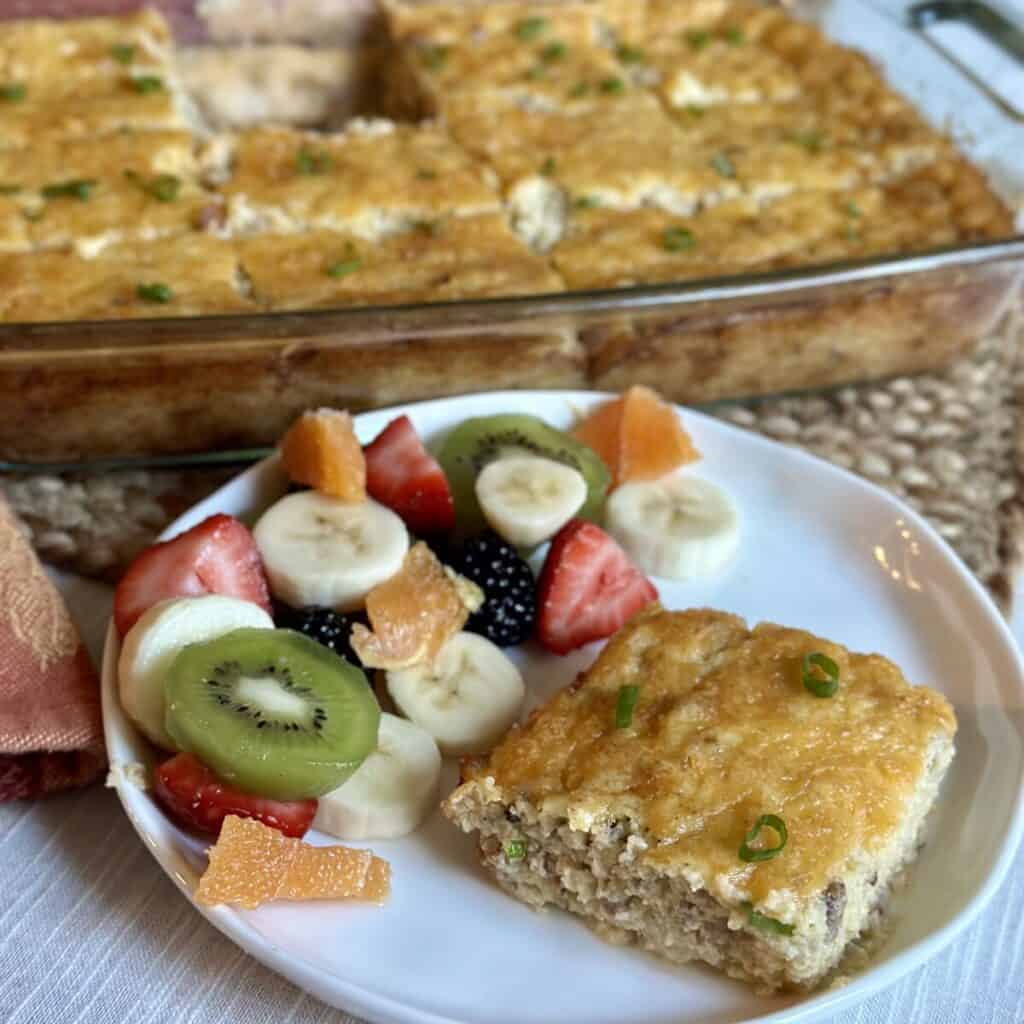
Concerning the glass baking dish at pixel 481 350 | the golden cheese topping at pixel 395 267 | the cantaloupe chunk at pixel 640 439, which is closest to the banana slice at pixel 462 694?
the cantaloupe chunk at pixel 640 439

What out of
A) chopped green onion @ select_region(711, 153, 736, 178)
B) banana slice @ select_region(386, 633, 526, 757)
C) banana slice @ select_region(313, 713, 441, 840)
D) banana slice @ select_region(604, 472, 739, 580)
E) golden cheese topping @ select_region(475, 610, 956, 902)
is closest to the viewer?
golden cheese topping @ select_region(475, 610, 956, 902)

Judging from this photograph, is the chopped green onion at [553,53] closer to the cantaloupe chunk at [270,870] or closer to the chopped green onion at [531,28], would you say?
the chopped green onion at [531,28]

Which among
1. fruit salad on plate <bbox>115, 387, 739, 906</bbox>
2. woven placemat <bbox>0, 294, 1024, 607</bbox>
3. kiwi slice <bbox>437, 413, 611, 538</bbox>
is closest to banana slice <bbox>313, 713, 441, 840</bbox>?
fruit salad on plate <bbox>115, 387, 739, 906</bbox>

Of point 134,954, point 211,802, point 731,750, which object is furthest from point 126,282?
point 731,750

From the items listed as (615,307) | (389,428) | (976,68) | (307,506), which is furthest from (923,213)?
(307,506)

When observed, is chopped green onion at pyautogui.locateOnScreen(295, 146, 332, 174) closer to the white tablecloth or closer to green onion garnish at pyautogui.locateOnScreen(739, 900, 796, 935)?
the white tablecloth

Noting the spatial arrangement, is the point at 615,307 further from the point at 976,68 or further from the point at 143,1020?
the point at 976,68
